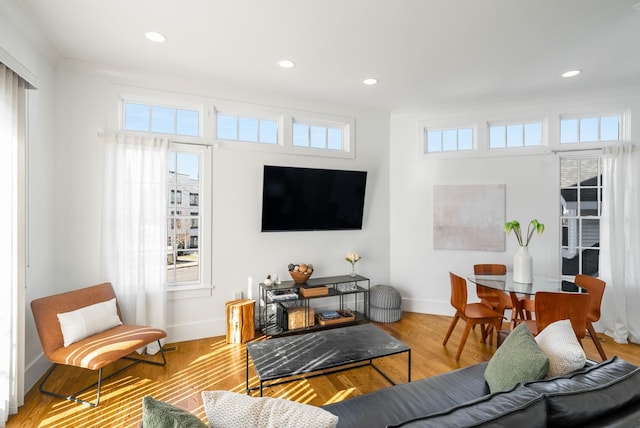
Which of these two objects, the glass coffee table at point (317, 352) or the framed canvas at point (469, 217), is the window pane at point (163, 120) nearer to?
the glass coffee table at point (317, 352)

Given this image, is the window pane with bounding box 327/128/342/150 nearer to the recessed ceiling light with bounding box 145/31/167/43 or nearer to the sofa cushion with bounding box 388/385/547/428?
the recessed ceiling light with bounding box 145/31/167/43

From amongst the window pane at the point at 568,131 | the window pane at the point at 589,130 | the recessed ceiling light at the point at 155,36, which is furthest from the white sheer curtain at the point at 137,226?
the window pane at the point at 589,130

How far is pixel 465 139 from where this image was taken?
4406 mm

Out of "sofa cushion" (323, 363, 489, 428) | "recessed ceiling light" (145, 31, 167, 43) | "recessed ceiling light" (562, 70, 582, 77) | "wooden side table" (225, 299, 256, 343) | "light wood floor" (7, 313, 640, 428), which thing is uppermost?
"recessed ceiling light" (562, 70, 582, 77)

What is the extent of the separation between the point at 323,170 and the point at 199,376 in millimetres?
2613

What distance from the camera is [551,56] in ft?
9.51

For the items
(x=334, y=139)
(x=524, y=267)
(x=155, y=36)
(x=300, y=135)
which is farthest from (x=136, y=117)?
(x=524, y=267)

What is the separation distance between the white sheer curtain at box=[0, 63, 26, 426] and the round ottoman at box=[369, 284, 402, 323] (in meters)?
3.50

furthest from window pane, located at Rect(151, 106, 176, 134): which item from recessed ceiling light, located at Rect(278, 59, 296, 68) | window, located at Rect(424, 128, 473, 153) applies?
window, located at Rect(424, 128, 473, 153)

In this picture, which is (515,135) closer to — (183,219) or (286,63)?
(286,63)

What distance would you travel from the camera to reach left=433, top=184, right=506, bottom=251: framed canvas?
415 centimetres

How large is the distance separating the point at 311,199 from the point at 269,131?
1.03 metres

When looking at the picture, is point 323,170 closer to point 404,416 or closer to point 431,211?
point 431,211

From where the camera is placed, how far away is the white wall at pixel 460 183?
13.1ft
